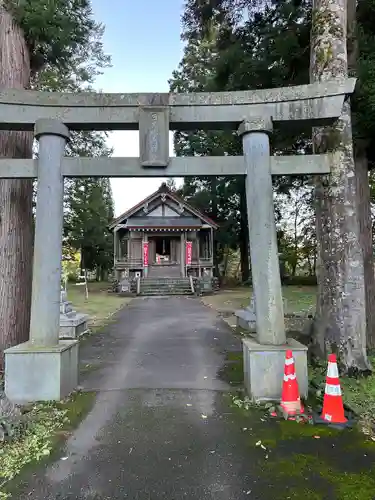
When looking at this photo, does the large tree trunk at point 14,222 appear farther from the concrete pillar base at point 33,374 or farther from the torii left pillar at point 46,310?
the concrete pillar base at point 33,374

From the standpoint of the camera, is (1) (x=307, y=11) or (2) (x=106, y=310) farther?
(2) (x=106, y=310)

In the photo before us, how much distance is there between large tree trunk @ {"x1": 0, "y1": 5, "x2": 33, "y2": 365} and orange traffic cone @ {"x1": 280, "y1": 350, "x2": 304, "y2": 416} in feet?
13.3

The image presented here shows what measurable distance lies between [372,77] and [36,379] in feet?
22.8

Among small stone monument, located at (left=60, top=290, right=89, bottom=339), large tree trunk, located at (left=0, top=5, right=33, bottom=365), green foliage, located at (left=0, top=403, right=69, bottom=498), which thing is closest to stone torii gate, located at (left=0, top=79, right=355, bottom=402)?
green foliage, located at (left=0, top=403, right=69, bottom=498)

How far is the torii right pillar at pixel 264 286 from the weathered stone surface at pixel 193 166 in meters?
0.19

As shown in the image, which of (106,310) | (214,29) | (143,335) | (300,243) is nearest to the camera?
(143,335)

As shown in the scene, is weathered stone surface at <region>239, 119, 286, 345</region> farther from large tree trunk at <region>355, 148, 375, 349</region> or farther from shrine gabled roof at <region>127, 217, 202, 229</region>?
shrine gabled roof at <region>127, 217, 202, 229</region>

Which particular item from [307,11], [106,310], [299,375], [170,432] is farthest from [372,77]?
[106,310]

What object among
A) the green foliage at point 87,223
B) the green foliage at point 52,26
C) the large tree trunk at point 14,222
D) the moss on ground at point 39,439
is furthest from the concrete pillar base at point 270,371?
the green foliage at point 87,223

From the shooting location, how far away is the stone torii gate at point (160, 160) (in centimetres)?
409

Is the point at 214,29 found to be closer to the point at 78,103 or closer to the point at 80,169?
the point at 78,103

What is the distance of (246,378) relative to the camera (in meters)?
4.17

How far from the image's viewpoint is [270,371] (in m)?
3.88

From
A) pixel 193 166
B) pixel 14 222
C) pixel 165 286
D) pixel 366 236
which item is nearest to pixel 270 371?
pixel 193 166
